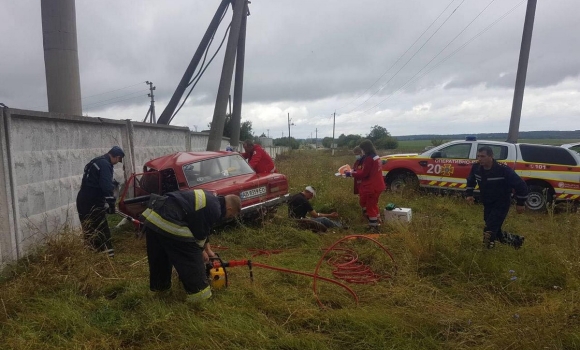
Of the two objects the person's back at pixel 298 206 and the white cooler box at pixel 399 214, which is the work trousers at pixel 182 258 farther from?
the white cooler box at pixel 399 214

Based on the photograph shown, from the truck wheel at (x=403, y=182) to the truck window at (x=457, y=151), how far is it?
0.95 metres

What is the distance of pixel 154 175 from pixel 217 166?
1.11m

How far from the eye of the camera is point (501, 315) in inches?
131

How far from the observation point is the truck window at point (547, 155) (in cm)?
894

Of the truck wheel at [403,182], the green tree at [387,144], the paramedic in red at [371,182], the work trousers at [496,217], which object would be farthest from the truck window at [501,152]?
the green tree at [387,144]

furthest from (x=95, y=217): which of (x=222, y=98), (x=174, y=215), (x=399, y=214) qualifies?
(x=222, y=98)

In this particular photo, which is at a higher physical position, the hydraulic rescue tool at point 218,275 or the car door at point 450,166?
the car door at point 450,166

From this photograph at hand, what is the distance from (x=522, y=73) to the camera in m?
12.8

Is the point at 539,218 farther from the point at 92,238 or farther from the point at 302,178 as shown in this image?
the point at 92,238

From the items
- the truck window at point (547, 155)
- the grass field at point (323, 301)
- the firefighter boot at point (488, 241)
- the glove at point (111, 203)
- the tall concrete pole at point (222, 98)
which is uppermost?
the tall concrete pole at point (222, 98)

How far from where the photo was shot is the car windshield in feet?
21.9

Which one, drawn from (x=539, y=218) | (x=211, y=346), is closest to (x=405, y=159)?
(x=539, y=218)

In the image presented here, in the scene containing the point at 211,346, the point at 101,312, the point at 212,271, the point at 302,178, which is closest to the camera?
the point at 211,346

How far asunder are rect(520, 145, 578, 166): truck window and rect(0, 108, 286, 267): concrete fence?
9486 mm
